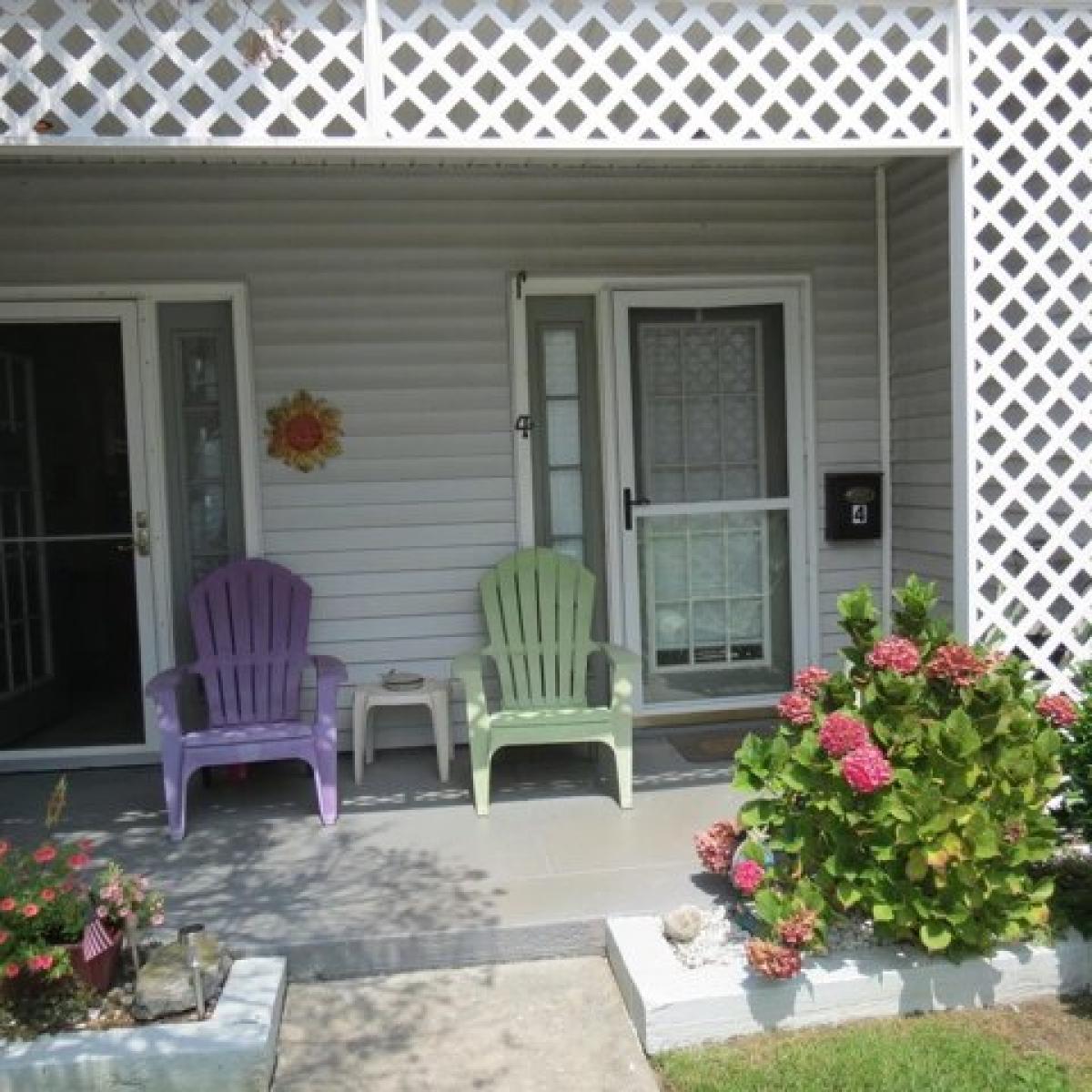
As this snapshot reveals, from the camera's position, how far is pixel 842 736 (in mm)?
2826

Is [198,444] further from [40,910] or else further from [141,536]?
[40,910]

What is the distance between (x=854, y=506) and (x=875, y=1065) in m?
2.87

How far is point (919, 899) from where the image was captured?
2.82 m

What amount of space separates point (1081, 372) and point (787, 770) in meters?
1.61

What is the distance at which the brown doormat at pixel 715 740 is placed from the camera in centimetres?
471

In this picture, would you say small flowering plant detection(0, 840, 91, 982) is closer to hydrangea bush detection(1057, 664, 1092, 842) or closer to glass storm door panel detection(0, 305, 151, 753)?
glass storm door panel detection(0, 305, 151, 753)

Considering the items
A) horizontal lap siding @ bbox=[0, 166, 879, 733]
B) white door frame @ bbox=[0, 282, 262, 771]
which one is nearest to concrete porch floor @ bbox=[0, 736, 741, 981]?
white door frame @ bbox=[0, 282, 262, 771]

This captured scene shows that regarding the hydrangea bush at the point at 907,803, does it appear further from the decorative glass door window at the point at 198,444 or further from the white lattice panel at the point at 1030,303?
the decorative glass door window at the point at 198,444

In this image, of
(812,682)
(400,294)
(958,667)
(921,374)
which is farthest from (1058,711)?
(400,294)

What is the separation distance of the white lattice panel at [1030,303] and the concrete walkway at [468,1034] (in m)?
1.58

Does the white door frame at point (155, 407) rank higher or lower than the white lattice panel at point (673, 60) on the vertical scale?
lower

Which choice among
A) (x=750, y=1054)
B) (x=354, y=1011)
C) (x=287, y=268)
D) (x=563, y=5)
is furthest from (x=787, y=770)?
(x=287, y=268)

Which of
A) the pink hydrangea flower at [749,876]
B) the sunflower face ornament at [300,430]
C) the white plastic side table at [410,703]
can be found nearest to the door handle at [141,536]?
the sunflower face ornament at [300,430]

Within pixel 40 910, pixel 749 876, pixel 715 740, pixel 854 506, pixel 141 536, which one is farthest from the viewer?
pixel 854 506
